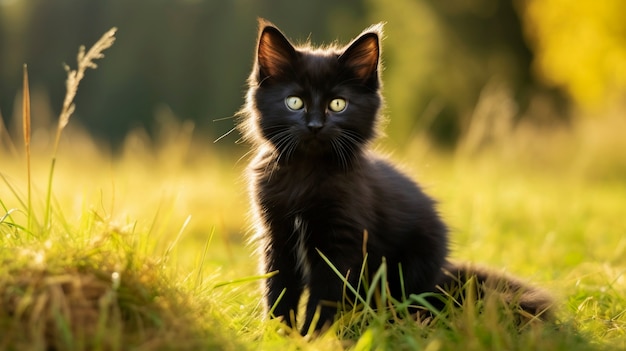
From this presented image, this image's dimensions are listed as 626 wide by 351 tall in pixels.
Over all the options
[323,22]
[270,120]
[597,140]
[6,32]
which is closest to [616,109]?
[597,140]

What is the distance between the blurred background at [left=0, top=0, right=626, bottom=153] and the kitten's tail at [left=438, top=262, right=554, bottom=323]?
6.20ft

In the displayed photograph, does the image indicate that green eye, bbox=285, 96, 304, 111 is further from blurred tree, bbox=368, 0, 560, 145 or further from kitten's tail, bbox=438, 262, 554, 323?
blurred tree, bbox=368, 0, 560, 145

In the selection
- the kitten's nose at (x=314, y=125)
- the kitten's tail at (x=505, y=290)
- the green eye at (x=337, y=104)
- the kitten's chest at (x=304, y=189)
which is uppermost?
the green eye at (x=337, y=104)

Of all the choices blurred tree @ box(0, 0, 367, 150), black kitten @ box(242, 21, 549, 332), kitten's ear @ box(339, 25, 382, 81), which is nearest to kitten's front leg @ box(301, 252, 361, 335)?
black kitten @ box(242, 21, 549, 332)

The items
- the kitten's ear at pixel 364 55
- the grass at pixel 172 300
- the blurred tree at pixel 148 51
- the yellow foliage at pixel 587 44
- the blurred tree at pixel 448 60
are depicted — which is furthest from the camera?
the blurred tree at pixel 148 51

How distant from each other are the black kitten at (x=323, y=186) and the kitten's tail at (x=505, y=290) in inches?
0.4

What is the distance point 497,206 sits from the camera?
7.43 metres

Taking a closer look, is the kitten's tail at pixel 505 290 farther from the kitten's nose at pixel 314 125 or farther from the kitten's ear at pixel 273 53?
the kitten's ear at pixel 273 53

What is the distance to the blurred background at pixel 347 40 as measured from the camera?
14.2 metres

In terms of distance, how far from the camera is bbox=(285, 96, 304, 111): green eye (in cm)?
325

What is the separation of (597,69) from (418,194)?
11975mm

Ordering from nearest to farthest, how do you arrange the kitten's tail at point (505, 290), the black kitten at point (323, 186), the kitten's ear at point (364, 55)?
the kitten's tail at point (505, 290) → the black kitten at point (323, 186) → the kitten's ear at point (364, 55)

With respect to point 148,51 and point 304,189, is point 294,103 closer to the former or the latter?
point 304,189

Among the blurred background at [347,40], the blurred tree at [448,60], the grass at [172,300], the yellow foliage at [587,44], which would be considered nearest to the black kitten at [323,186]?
the grass at [172,300]
